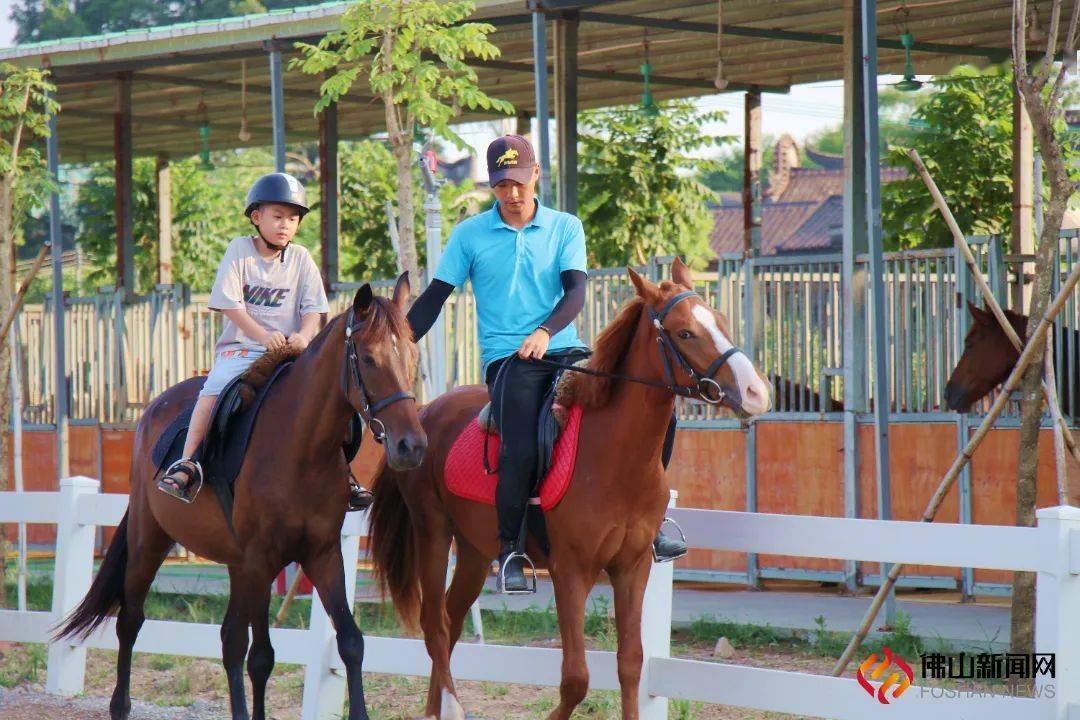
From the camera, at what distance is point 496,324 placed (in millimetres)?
6438

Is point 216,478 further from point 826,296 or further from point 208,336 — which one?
point 208,336

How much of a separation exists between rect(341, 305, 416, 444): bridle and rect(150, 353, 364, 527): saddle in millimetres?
470

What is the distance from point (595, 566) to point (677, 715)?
75.6 inches

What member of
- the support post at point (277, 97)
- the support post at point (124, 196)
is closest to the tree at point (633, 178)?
the support post at point (124, 196)

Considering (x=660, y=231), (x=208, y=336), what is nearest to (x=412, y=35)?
(x=208, y=336)

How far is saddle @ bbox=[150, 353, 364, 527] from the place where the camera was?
21.6ft

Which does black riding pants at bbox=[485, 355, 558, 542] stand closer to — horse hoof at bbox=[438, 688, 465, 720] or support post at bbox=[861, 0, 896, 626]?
horse hoof at bbox=[438, 688, 465, 720]

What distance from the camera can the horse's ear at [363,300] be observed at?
5.93 m

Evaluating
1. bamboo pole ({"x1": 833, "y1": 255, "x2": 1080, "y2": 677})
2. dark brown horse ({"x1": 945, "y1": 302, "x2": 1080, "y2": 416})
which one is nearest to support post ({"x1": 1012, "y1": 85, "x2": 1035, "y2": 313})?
dark brown horse ({"x1": 945, "y1": 302, "x2": 1080, "y2": 416})

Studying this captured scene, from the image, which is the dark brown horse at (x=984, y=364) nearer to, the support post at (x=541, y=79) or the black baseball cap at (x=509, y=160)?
the support post at (x=541, y=79)

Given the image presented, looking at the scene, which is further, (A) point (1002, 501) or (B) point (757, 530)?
(A) point (1002, 501)

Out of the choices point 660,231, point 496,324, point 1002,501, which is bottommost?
point 1002,501

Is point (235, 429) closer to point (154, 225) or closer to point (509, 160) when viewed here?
point (509, 160)

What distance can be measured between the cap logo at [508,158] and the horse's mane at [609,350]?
85 centimetres
